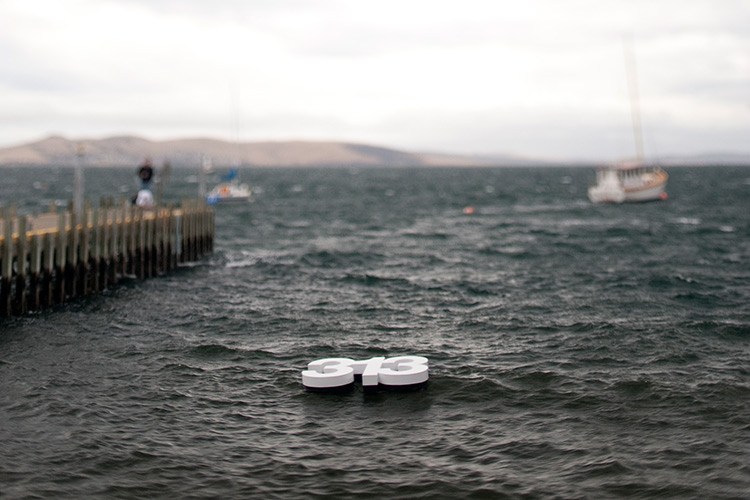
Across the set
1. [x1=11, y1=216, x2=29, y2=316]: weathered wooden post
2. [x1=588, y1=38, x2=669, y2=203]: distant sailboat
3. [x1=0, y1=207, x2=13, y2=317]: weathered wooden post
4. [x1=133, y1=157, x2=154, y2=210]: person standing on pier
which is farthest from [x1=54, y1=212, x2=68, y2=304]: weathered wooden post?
[x1=588, y1=38, x2=669, y2=203]: distant sailboat

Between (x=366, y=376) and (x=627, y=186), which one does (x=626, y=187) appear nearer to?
(x=627, y=186)

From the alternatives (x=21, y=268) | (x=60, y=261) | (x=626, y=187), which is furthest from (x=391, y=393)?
(x=626, y=187)

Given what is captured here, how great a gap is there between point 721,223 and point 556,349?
139 ft

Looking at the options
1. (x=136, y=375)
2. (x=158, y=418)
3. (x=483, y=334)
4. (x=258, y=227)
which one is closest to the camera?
(x=158, y=418)

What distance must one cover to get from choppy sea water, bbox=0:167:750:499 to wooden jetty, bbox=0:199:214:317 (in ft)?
2.61

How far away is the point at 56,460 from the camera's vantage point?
452 inches

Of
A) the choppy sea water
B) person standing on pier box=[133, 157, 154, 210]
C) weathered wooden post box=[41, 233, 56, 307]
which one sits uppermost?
person standing on pier box=[133, 157, 154, 210]

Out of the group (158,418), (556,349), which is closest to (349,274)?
(556,349)

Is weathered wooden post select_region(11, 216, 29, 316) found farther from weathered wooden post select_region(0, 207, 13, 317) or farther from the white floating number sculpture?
the white floating number sculpture

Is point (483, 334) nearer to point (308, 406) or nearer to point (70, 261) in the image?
point (308, 406)

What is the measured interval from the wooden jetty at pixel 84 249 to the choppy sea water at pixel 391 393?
0.80 m

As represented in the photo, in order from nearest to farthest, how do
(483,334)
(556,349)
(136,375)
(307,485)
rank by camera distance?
(307,485)
(136,375)
(556,349)
(483,334)

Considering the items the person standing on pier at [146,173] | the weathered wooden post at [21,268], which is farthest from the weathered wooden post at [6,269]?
the person standing on pier at [146,173]

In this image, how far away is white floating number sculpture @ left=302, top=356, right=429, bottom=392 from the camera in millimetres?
14633
